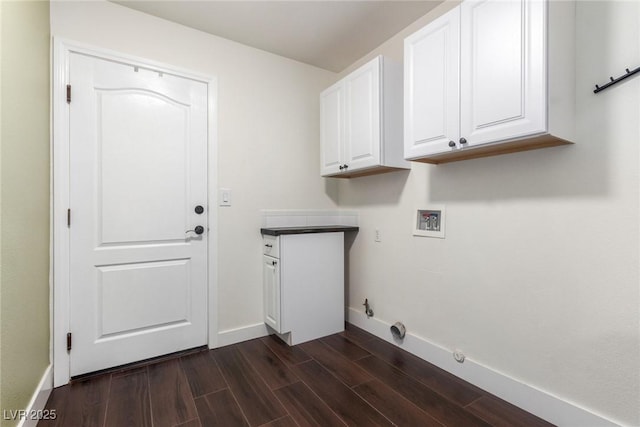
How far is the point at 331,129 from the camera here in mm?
2607

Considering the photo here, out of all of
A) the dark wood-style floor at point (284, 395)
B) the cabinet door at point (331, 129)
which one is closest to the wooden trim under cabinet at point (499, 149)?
the cabinet door at point (331, 129)

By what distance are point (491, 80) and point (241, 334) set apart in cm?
247

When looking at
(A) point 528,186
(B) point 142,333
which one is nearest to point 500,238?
(A) point 528,186

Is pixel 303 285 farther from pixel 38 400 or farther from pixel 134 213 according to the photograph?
pixel 38 400

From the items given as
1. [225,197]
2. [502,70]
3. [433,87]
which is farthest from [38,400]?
[502,70]

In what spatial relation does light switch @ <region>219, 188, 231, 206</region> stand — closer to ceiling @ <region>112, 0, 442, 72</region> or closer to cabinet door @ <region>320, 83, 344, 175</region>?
cabinet door @ <region>320, 83, 344, 175</region>

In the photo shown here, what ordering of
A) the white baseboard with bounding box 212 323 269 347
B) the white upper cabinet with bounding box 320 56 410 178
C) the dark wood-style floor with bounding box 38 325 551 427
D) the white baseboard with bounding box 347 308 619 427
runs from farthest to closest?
the white baseboard with bounding box 212 323 269 347
the white upper cabinet with bounding box 320 56 410 178
the dark wood-style floor with bounding box 38 325 551 427
the white baseboard with bounding box 347 308 619 427

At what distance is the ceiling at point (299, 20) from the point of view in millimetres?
2037

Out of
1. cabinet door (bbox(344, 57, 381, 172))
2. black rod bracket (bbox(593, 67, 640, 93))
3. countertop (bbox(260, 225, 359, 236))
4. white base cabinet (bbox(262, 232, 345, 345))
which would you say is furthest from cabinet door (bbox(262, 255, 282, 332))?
black rod bracket (bbox(593, 67, 640, 93))

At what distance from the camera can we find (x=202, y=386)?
5.98ft

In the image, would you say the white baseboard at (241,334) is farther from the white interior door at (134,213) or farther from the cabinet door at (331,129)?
the cabinet door at (331,129)

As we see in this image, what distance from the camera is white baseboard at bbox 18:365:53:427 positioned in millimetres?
1396

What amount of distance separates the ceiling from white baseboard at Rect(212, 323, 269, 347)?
2.43m

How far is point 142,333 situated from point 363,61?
9.60 ft
